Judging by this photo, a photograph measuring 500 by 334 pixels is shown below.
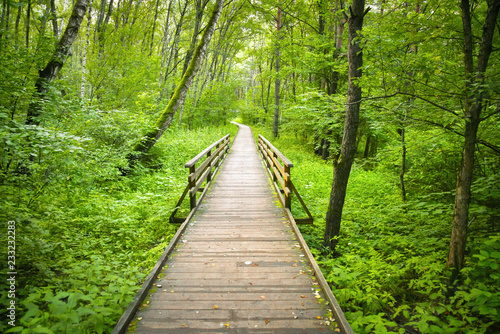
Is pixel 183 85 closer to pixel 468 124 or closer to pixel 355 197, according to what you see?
pixel 355 197

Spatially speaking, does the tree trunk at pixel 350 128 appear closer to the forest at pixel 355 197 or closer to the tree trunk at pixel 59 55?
the forest at pixel 355 197

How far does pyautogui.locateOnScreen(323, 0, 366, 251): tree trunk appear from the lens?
13.0 feet

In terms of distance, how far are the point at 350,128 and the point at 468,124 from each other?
1.60m

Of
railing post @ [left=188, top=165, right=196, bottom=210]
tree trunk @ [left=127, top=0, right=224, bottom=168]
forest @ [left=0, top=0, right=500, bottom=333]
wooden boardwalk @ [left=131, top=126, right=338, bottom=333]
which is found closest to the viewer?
wooden boardwalk @ [left=131, top=126, right=338, bottom=333]

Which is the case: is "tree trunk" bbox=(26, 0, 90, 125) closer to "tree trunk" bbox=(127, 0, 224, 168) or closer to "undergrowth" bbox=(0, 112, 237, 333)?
"undergrowth" bbox=(0, 112, 237, 333)

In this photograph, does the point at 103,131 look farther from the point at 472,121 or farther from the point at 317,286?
the point at 472,121

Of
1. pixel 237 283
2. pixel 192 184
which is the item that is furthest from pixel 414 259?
pixel 192 184

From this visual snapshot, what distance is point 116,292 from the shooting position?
293 cm

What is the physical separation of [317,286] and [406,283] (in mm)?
1457

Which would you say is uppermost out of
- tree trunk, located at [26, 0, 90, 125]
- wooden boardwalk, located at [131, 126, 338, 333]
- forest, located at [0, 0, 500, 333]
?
tree trunk, located at [26, 0, 90, 125]

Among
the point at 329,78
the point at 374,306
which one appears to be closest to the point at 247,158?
the point at 329,78

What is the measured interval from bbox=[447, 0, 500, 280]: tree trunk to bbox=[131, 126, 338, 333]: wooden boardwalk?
1.85 metres

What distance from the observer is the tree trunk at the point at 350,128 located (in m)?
3.97

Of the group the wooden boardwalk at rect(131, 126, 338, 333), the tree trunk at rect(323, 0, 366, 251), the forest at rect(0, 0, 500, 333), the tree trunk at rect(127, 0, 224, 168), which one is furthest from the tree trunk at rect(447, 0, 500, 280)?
the tree trunk at rect(127, 0, 224, 168)
